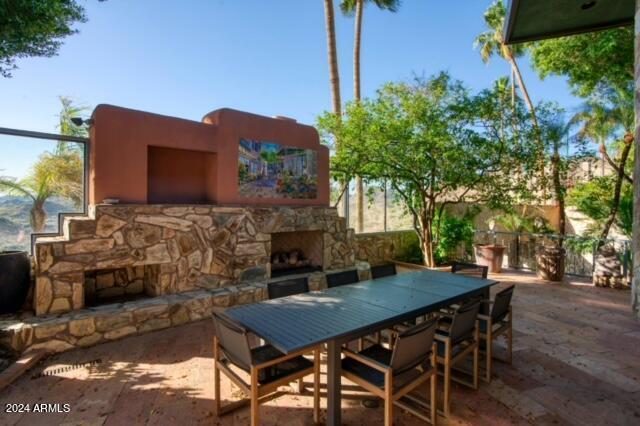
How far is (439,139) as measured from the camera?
20.4 feet

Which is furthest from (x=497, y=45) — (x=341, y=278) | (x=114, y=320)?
(x=114, y=320)

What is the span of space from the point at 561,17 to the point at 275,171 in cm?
436

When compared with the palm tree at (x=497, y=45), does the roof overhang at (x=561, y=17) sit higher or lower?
lower

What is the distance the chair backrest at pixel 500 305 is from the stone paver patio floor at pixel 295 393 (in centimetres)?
54

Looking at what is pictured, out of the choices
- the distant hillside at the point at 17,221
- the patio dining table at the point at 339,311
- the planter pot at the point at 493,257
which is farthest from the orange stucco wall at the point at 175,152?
the planter pot at the point at 493,257

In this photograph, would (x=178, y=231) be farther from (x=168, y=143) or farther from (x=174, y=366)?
(x=174, y=366)

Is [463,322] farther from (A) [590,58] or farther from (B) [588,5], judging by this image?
(A) [590,58]

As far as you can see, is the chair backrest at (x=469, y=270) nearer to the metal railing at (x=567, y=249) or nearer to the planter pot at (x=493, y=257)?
the planter pot at (x=493, y=257)

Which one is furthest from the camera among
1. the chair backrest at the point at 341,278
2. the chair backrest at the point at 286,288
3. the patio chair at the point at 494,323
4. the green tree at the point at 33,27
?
the chair backrest at the point at 341,278

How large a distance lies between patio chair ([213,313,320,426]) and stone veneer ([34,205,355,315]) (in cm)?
251

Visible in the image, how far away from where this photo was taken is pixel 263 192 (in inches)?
225

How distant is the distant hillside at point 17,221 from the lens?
13.7ft

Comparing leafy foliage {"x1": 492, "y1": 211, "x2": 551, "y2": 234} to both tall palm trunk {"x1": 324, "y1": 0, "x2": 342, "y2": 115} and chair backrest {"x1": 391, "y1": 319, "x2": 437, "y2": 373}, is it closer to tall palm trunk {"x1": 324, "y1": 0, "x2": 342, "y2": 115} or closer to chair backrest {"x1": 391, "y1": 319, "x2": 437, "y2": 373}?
tall palm trunk {"x1": 324, "y1": 0, "x2": 342, "y2": 115}

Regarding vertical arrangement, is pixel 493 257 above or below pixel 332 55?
below
